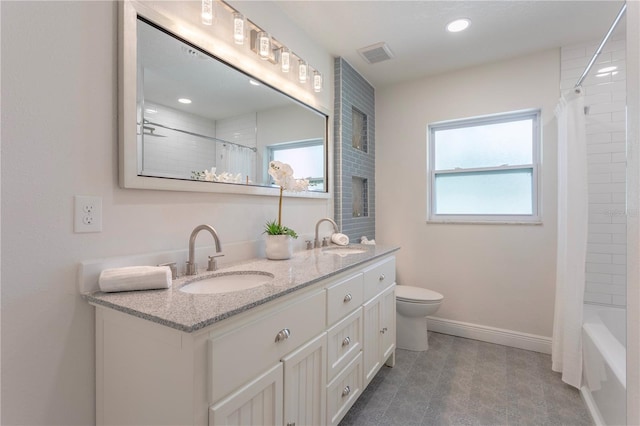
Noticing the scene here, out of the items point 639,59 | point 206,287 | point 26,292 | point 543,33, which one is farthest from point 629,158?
point 543,33

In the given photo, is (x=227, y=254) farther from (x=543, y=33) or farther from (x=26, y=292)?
(x=543, y=33)

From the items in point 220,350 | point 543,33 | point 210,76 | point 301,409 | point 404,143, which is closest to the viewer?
Answer: point 220,350

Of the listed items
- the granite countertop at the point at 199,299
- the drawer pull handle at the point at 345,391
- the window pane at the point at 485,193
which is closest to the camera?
the granite countertop at the point at 199,299

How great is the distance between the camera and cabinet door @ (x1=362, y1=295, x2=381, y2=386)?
173cm

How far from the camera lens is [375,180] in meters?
3.23

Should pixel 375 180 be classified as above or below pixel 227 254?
above

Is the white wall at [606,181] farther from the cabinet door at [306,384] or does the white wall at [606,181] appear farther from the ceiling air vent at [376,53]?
the cabinet door at [306,384]

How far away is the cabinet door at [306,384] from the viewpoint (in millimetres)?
1109

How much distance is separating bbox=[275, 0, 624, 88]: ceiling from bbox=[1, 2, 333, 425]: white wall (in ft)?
4.48

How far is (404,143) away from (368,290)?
1.83m

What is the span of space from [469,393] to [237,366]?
1714 mm

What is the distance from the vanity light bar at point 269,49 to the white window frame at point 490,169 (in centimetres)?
139

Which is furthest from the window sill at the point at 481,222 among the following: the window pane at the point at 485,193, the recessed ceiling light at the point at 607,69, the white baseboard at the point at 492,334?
the recessed ceiling light at the point at 607,69

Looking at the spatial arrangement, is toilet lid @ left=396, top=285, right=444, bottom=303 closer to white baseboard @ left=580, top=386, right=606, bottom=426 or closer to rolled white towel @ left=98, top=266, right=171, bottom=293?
white baseboard @ left=580, top=386, right=606, bottom=426
